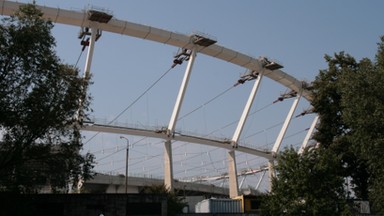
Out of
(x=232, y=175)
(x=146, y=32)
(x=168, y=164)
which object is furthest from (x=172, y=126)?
(x=232, y=175)

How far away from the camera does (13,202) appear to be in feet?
96.3

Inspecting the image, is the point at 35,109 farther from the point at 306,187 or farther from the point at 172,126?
the point at 172,126

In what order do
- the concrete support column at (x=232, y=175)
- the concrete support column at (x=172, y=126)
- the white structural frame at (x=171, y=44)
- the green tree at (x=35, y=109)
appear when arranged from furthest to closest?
1. the concrete support column at (x=232, y=175)
2. the concrete support column at (x=172, y=126)
3. the white structural frame at (x=171, y=44)
4. the green tree at (x=35, y=109)

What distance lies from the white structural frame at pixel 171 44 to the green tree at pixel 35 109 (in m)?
15.4

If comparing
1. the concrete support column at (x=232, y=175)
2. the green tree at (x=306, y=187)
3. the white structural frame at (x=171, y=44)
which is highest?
the white structural frame at (x=171, y=44)

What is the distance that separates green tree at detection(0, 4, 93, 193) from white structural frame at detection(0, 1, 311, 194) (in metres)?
15.4

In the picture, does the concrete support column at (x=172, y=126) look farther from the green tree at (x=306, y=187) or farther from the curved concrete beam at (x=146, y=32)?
the green tree at (x=306, y=187)

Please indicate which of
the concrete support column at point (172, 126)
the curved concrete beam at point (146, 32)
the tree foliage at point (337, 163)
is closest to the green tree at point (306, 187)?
the tree foliage at point (337, 163)

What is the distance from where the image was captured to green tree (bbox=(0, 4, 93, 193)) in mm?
27484

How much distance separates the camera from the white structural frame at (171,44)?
49.8 meters

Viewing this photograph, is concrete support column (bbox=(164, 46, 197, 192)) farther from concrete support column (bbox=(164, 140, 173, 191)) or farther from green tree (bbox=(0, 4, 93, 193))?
green tree (bbox=(0, 4, 93, 193))

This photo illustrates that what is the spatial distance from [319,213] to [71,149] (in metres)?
18.5

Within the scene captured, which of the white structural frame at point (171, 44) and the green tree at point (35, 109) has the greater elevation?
the white structural frame at point (171, 44)

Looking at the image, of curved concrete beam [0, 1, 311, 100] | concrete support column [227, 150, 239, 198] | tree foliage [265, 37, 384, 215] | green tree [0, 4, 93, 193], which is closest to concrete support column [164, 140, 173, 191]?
concrete support column [227, 150, 239, 198]
